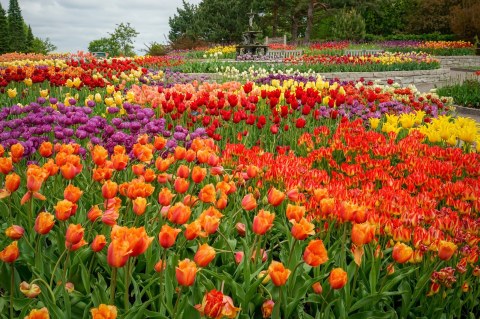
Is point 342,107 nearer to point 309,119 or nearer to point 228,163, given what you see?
point 309,119

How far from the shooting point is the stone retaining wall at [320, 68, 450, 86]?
1611 centimetres

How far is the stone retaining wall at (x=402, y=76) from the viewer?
52.9ft

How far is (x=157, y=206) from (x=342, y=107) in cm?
481

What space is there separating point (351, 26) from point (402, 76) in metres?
19.2

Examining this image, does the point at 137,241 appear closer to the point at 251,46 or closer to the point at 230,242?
the point at 230,242

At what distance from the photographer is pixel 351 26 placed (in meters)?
35.3

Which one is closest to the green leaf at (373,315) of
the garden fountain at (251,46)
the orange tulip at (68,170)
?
the orange tulip at (68,170)

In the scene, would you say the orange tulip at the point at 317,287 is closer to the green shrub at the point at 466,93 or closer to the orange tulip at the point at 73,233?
the orange tulip at the point at 73,233

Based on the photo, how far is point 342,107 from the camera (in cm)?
695

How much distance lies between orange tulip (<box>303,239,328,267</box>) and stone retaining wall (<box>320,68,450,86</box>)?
1432 cm

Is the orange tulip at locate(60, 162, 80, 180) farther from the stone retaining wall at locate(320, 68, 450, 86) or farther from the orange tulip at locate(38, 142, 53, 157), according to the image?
the stone retaining wall at locate(320, 68, 450, 86)

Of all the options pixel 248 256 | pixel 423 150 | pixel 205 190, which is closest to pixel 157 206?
pixel 205 190

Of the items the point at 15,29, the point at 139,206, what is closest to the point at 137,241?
the point at 139,206

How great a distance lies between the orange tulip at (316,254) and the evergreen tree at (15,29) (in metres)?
44.0
